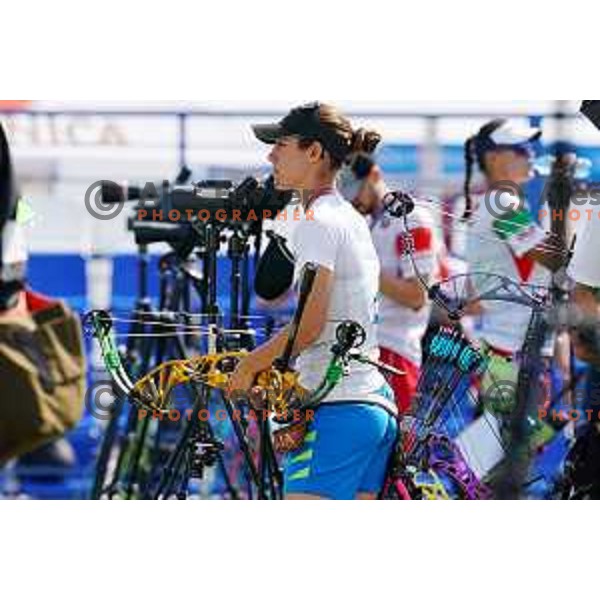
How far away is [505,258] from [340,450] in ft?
2.91

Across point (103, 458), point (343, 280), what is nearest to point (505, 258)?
point (343, 280)

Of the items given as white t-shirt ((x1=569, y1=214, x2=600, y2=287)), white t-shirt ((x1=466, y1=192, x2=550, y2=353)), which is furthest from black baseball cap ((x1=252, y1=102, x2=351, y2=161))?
white t-shirt ((x1=569, y1=214, x2=600, y2=287))

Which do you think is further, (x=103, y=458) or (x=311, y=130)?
(x=103, y=458)

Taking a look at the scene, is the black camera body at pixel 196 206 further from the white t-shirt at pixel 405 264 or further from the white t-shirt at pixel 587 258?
the white t-shirt at pixel 587 258

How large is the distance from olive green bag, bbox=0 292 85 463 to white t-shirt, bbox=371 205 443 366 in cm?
165

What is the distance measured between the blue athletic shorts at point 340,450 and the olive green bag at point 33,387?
49.4 inches

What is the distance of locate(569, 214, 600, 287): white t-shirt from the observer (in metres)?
4.98

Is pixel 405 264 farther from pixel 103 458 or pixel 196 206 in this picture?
pixel 103 458

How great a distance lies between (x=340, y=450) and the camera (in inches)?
188
